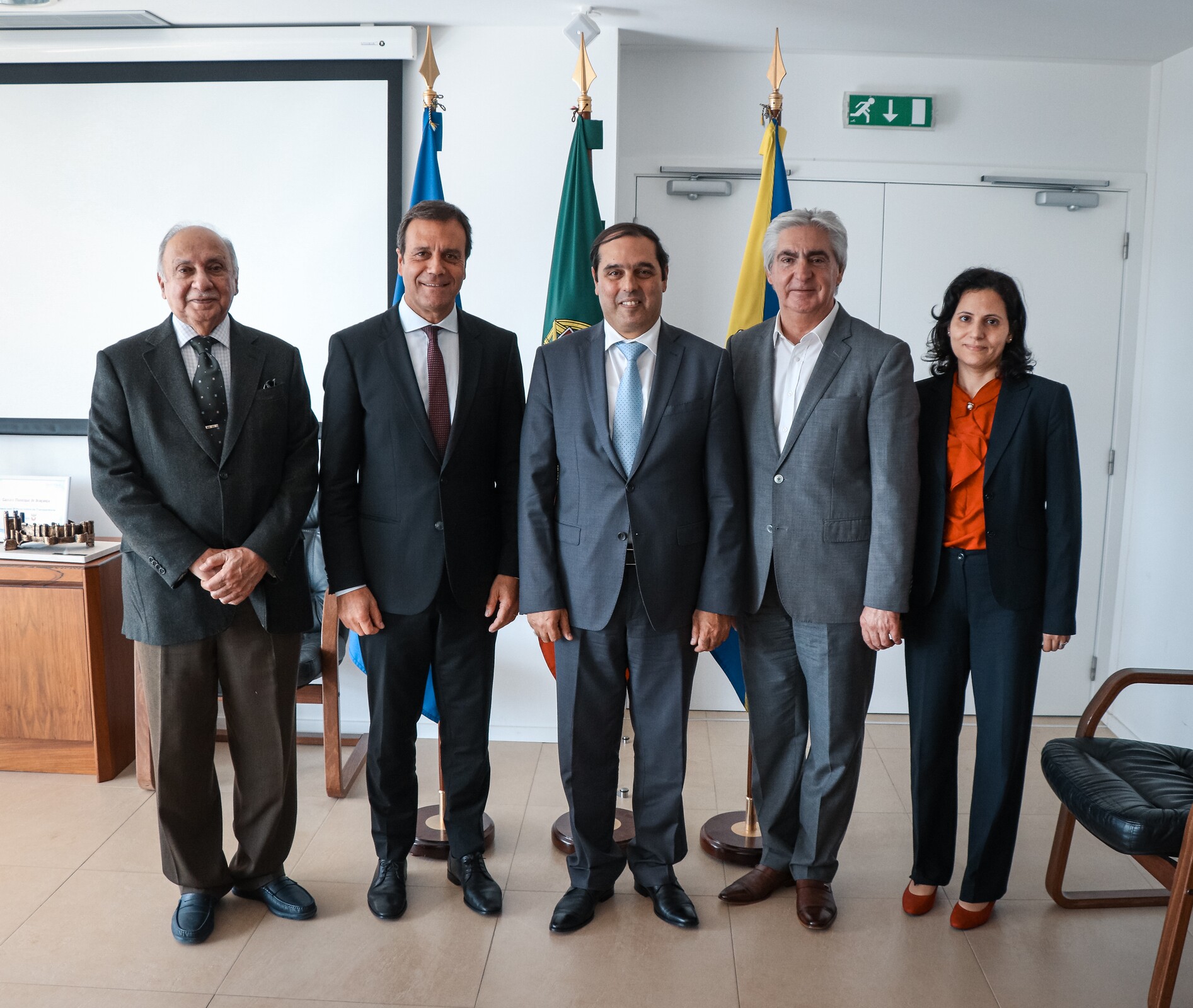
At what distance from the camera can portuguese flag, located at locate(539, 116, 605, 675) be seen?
3.21 meters

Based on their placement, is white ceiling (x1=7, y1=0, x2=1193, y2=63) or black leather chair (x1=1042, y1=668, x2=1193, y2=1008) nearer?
black leather chair (x1=1042, y1=668, x2=1193, y2=1008)

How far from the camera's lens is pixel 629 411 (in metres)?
2.30

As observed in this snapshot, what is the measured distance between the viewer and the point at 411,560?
2.32m

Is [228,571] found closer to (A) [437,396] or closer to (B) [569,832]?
(A) [437,396]

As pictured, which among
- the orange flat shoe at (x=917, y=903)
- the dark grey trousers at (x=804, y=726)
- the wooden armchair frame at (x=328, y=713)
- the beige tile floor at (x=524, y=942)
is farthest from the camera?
the wooden armchair frame at (x=328, y=713)

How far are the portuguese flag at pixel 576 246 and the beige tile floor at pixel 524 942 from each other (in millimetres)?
938

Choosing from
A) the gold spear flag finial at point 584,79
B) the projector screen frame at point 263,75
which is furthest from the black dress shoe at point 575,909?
the gold spear flag finial at point 584,79

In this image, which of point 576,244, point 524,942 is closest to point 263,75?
point 576,244

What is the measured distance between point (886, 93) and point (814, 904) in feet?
10.2

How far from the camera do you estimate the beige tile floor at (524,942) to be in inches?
85.5

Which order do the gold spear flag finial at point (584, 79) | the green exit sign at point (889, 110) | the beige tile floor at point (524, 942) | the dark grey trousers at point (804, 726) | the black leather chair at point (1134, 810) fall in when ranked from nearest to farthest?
the black leather chair at point (1134, 810) → the beige tile floor at point (524, 942) → the dark grey trousers at point (804, 726) → the gold spear flag finial at point (584, 79) → the green exit sign at point (889, 110)

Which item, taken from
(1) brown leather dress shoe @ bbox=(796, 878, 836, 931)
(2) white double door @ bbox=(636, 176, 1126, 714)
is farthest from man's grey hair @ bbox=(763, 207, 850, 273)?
(1) brown leather dress shoe @ bbox=(796, 878, 836, 931)

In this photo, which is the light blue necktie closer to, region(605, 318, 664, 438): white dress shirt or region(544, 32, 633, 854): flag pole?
region(605, 318, 664, 438): white dress shirt

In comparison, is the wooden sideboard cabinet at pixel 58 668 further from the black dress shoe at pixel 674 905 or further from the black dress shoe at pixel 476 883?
the black dress shoe at pixel 674 905
